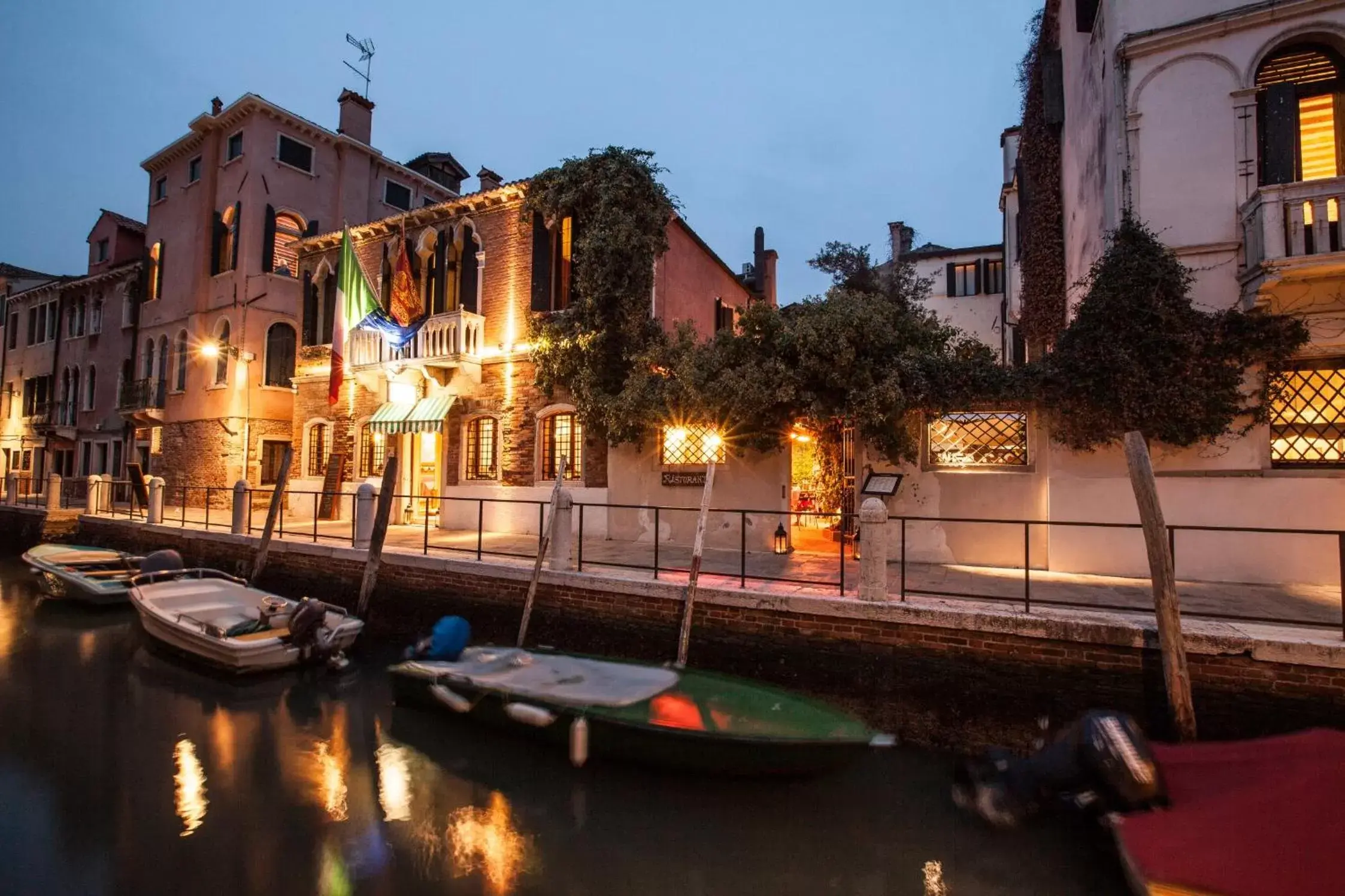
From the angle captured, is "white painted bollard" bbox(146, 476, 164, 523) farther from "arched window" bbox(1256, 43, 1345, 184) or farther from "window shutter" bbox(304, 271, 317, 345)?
"arched window" bbox(1256, 43, 1345, 184)

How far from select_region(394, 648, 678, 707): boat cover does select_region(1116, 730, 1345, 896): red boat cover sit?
3.83 m

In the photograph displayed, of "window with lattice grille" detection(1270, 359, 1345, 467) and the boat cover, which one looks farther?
"window with lattice grille" detection(1270, 359, 1345, 467)

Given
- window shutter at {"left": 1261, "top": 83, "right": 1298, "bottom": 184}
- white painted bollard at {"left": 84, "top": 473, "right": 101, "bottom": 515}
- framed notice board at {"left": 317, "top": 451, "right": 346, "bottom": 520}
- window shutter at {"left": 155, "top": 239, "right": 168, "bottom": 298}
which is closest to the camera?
window shutter at {"left": 1261, "top": 83, "right": 1298, "bottom": 184}

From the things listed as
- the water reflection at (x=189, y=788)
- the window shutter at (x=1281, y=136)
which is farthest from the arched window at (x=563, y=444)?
the window shutter at (x=1281, y=136)

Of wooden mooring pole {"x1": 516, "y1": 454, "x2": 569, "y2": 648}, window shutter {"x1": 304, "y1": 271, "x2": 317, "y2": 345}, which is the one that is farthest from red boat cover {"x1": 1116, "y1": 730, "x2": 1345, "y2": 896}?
window shutter {"x1": 304, "y1": 271, "x2": 317, "y2": 345}

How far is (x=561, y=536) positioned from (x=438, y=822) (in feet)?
13.2

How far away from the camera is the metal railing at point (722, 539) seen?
21.0 ft

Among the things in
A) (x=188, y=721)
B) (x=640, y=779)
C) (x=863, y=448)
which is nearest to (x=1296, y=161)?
(x=863, y=448)

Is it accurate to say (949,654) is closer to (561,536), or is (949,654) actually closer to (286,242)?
(561,536)

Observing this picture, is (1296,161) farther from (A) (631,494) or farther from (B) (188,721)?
(B) (188,721)

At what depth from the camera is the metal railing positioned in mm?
6406

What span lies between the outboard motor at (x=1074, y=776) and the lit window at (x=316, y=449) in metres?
16.7

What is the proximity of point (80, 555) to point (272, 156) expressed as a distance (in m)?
12.4

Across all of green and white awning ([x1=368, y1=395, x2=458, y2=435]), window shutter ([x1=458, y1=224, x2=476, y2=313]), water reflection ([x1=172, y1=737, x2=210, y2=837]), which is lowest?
water reflection ([x1=172, y1=737, x2=210, y2=837])
